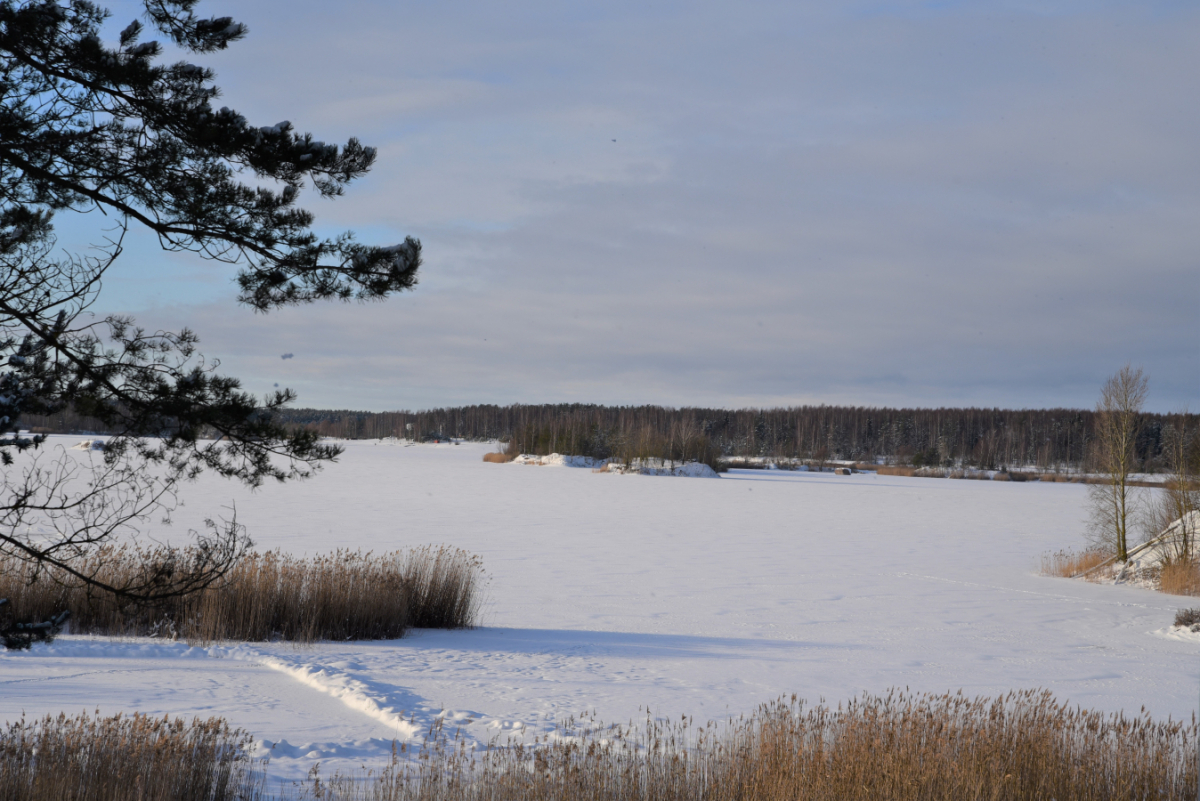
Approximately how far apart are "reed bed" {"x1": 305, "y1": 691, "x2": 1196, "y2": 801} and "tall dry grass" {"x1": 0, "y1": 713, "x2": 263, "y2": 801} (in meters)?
0.56

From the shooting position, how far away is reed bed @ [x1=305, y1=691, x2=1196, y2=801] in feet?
16.1

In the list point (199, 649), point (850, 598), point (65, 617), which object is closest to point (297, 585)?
point (199, 649)

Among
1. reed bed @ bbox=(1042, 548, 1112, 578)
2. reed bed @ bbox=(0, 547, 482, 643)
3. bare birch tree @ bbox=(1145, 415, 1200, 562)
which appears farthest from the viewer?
reed bed @ bbox=(1042, 548, 1112, 578)

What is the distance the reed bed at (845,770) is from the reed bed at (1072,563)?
1502 centimetres

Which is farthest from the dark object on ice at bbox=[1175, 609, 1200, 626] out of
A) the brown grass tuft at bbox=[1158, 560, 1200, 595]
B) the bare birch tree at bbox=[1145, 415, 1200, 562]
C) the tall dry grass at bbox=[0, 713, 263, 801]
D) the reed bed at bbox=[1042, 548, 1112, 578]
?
the tall dry grass at bbox=[0, 713, 263, 801]

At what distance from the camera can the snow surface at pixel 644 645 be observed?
756 centimetres

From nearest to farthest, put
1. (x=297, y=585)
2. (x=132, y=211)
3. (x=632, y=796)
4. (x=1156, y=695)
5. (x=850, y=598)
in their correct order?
(x=632, y=796)
(x=132, y=211)
(x=1156, y=695)
(x=297, y=585)
(x=850, y=598)

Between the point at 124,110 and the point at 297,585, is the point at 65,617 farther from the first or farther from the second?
the point at 297,585

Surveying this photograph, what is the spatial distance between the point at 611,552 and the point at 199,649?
1182 cm

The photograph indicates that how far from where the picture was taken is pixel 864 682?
941cm

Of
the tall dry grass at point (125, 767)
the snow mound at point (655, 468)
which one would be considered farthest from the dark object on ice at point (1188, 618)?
the snow mound at point (655, 468)

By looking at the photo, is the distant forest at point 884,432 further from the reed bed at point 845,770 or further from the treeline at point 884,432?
the reed bed at point 845,770

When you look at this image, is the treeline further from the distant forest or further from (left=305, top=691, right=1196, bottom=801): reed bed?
(left=305, top=691, right=1196, bottom=801): reed bed

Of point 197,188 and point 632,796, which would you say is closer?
point 632,796
